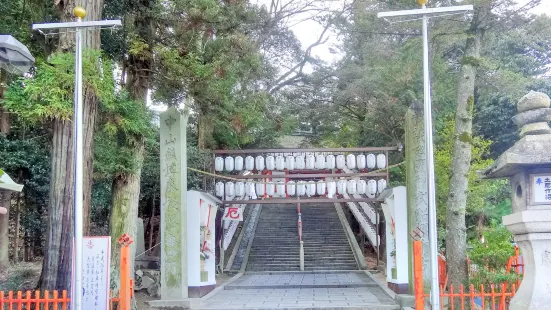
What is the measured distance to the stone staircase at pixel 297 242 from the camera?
2025 cm

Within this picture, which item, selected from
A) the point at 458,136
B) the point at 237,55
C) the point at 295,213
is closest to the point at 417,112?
the point at 458,136

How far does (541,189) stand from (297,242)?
16.4 meters

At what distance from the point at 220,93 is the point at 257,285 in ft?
22.1

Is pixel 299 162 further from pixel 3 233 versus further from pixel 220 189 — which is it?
pixel 3 233

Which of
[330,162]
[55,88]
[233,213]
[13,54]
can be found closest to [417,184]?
[330,162]

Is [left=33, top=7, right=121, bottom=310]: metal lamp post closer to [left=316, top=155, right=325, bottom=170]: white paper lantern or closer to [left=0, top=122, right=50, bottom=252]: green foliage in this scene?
[left=0, top=122, right=50, bottom=252]: green foliage

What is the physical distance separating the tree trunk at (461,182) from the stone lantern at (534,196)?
3.39m

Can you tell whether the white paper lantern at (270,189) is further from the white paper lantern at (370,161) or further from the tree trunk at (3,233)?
the tree trunk at (3,233)

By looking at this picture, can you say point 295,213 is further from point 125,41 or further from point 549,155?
point 549,155

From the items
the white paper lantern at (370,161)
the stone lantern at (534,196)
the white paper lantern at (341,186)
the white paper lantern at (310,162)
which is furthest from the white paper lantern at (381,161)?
the stone lantern at (534,196)

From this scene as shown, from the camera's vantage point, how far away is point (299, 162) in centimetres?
1648

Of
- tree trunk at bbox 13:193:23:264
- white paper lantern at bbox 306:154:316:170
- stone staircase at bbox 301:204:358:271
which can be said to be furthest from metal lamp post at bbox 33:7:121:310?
stone staircase at bbox 301:204:358:271

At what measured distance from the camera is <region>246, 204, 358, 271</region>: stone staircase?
2025 centimetres

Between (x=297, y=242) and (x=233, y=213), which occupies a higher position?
(x=233, y=213)
